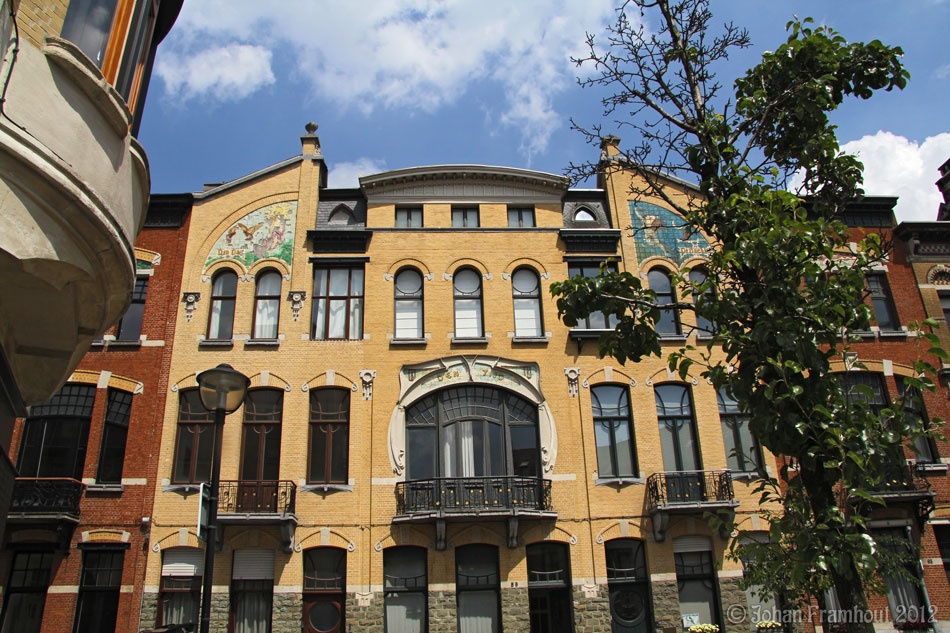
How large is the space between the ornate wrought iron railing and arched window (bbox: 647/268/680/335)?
6.77m

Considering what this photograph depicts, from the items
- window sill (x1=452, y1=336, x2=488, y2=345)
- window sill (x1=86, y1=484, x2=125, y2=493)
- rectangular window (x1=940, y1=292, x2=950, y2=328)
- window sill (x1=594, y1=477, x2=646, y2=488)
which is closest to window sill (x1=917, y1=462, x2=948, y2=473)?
rectangular window (x1=940, y1=292, x2=950, y2=328)

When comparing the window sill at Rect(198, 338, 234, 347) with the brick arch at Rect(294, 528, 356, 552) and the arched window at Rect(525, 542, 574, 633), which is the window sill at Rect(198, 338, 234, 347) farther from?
the arched window at Rect(525, 542, 574, 633)

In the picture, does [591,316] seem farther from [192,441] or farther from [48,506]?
[48,506]

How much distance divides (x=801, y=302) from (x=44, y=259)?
8277 mm

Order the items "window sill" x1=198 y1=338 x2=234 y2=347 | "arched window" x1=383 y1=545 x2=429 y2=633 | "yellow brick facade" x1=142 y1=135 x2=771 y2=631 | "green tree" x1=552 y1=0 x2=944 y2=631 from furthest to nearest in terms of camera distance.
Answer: "window sill" x1=198 y1=338 x2=234 y2=347
"yellow brick facade" x1=142 y1=135 x2=771 y2=631
"arched window" x1=383 y1=545 x2=429 y2=633
"green tree" x1=552 y1=0 x2=944 y2=631

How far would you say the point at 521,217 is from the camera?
22359 millimetres

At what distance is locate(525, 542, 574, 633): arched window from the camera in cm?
1764

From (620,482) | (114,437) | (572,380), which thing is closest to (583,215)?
(572,380)

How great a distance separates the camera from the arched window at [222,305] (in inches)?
798

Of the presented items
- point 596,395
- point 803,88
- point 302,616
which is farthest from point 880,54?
point 302,616

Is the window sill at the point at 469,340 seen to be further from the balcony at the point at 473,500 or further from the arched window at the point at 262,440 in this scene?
the arched window at the point at 262,440

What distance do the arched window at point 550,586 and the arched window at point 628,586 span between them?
1133 millimetres

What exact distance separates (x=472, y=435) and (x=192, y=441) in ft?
25.2

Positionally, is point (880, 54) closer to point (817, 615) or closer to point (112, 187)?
point (112, 187)
